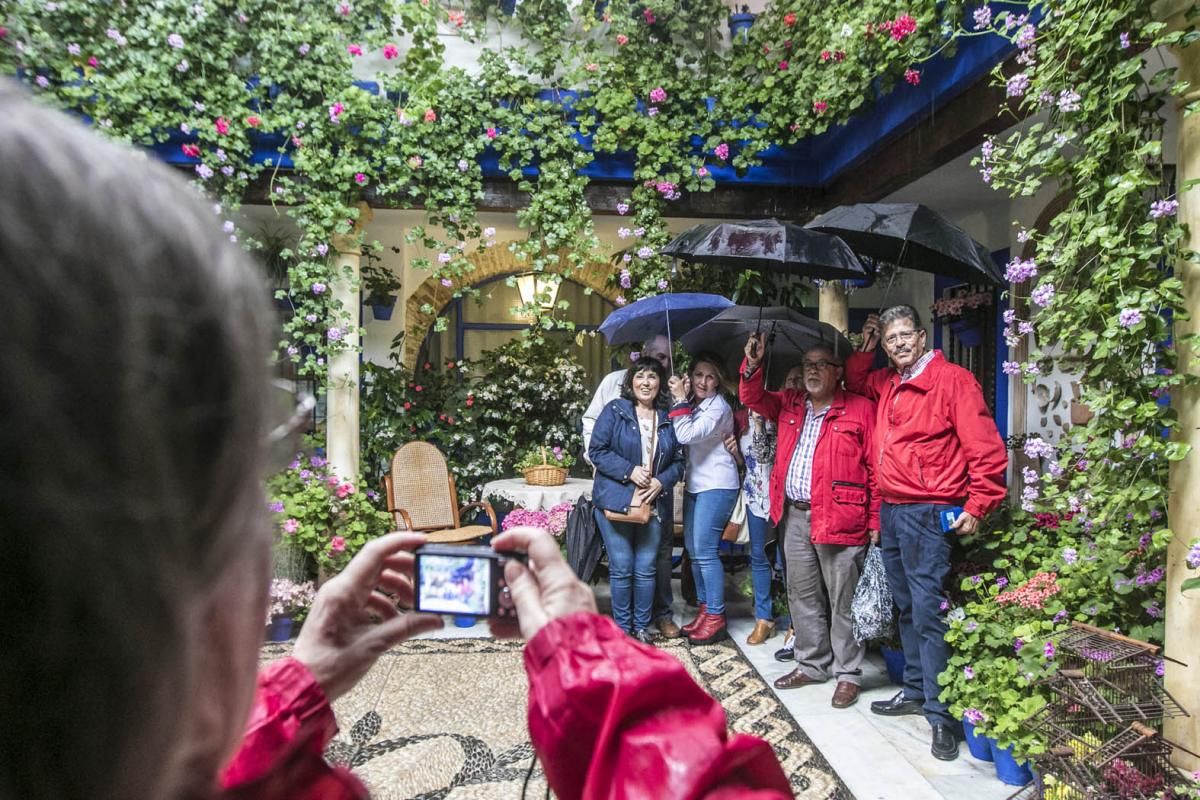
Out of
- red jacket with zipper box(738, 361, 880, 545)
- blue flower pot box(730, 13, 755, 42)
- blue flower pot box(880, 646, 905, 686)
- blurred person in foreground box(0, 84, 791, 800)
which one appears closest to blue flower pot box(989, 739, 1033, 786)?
blue flower pot box(880, 646, 905, 686)

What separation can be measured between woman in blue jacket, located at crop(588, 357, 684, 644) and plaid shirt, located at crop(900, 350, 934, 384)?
140 cm

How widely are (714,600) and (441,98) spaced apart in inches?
142

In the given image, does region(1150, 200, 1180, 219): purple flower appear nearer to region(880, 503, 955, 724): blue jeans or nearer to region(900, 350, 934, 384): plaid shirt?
region(900, 350, 934, 384): plaid shirt

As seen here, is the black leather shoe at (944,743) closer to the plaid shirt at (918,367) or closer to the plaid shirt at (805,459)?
the plaid shirt at (805,459)

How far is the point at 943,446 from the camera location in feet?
9.74

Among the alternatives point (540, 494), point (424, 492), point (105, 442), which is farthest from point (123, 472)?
point (424, 492)

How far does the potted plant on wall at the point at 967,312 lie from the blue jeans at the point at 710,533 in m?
2.49

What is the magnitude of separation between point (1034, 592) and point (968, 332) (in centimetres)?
323

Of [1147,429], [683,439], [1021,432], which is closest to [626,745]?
[1147,429]

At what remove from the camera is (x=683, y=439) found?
4.07 m

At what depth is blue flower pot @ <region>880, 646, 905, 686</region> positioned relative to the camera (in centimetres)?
354

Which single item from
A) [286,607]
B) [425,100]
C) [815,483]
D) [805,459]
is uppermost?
[425,100]

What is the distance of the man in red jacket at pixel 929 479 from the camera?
9.50 ft

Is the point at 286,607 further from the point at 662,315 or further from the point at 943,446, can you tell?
the point at 943,446
